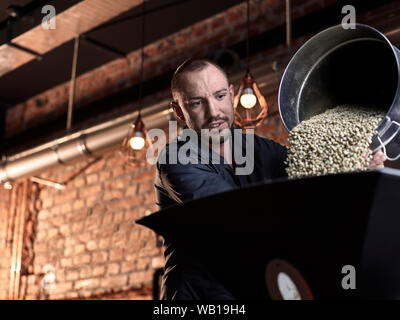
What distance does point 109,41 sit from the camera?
3.60m

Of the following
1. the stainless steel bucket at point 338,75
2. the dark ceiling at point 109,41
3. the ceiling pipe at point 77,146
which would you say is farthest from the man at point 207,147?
the dark ceiling at point 109,41

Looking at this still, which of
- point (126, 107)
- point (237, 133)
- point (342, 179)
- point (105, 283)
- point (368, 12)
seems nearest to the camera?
point (342, 179)

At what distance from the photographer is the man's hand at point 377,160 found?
74 cm

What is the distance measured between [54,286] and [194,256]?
3.58 meters

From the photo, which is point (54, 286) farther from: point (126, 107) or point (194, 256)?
point (194, 256)

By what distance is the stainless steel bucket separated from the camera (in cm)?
87

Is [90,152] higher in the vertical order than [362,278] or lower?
higher

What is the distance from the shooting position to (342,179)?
1.38ft

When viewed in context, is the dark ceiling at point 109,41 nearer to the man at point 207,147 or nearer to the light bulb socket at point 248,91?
Answer: the light bulb socket at point 248,91

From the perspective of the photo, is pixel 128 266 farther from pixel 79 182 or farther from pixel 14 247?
pixel 14 247

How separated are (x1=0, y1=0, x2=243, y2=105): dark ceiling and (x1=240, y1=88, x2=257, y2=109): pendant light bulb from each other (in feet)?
3.89

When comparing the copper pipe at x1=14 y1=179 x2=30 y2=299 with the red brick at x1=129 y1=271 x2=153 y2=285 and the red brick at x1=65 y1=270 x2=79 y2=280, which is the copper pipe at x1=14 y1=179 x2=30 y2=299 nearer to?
the red brick at x1=65 y1=270 x2=79 y2=280

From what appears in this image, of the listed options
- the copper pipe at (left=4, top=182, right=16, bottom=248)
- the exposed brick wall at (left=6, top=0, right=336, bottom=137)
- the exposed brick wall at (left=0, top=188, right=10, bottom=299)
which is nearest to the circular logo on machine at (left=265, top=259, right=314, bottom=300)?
the exposed brick wall at (left=6, top=0, right=336, bottom=137)

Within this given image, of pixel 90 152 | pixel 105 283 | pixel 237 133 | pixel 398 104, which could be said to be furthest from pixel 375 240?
pixel 105 283
